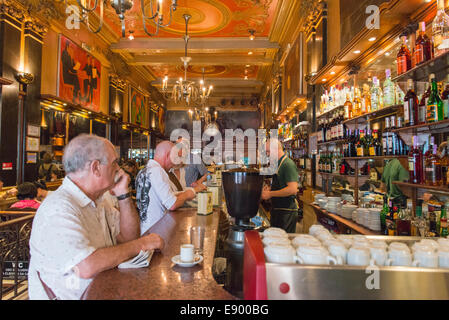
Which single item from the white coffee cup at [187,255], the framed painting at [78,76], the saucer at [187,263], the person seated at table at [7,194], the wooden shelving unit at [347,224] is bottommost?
the wooden shelving unit at [347,224]

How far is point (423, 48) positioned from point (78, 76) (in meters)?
6.69

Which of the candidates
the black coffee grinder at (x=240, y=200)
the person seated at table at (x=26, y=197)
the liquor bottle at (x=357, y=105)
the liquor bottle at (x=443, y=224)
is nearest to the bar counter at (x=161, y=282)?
the black coffee grinder at (x=240, y=200)

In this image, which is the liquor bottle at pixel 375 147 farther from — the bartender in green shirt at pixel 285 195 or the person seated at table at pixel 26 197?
the person seated at table at pixel 26 197

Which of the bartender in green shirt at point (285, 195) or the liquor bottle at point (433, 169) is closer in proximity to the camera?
the liquor bottle at point (433, 169)

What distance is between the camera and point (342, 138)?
11.5 feet

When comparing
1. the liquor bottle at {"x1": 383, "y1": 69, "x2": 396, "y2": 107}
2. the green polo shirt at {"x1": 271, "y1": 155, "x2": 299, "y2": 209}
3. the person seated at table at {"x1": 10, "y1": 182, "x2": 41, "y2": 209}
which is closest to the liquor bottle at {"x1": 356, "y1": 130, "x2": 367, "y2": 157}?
the liquor bottle at {"x1": 383, "y1": 69, "x2": 396, "y2": 107}

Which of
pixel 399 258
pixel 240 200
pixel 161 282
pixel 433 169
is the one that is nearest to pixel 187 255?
pixel 161 282

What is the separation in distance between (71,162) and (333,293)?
1.18 metres

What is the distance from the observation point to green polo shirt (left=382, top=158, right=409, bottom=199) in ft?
8.16

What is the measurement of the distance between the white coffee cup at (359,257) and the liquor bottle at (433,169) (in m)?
1.51

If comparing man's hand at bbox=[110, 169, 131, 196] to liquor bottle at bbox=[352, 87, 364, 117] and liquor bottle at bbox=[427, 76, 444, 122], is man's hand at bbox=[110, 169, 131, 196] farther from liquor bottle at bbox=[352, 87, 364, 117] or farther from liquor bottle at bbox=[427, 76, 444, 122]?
liquor bottle at bbox=[352, 87, 364, 117]

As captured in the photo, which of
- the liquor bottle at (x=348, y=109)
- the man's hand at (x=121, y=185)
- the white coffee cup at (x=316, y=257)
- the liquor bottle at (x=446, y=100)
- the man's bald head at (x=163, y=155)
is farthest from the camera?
the liquor bottle at (x=348, y=109)

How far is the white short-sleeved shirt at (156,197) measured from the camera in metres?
2.47
